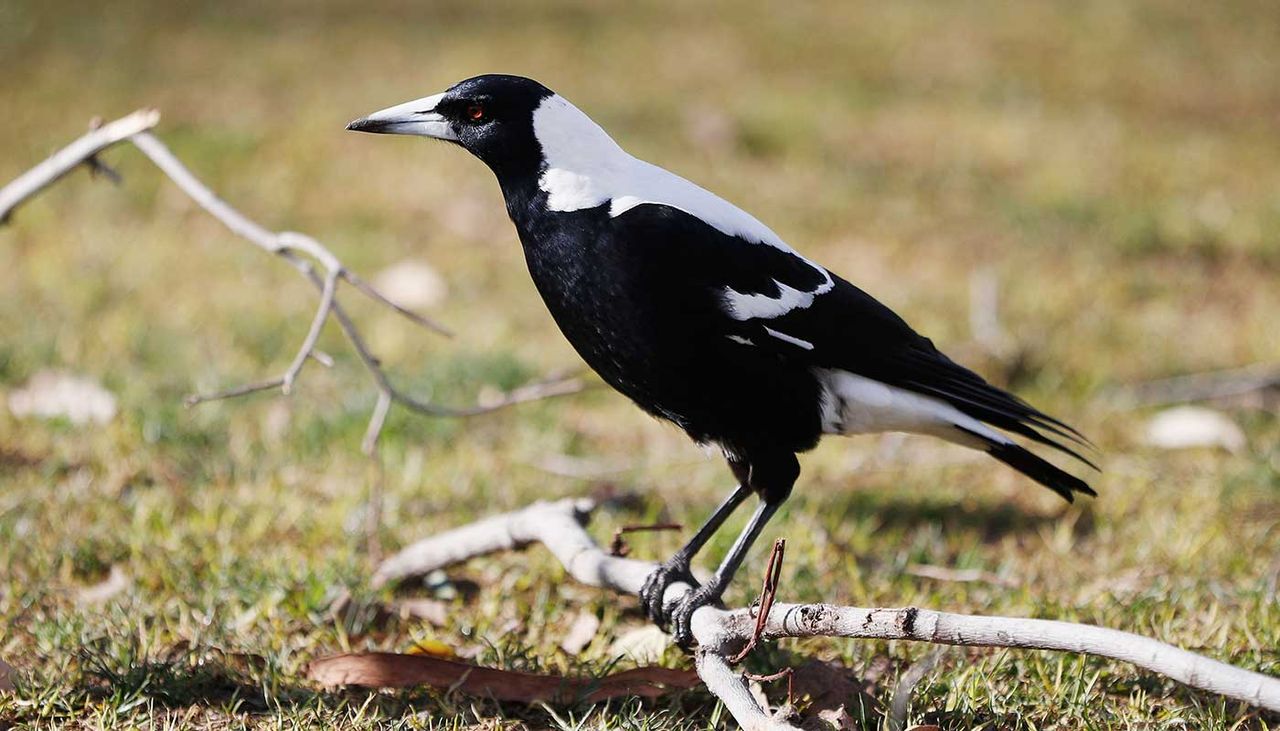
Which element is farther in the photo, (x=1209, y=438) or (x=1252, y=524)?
(x=1209, y=438)

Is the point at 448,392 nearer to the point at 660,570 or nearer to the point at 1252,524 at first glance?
the point at 660,570

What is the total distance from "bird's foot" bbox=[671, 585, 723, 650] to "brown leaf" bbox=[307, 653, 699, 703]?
0.10m

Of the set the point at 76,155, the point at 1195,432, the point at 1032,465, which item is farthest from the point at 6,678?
the point at 1195,432

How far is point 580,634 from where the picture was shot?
80.3 inches

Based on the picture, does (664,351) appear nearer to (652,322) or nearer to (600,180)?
(652,322)

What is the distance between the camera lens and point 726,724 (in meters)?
1.75

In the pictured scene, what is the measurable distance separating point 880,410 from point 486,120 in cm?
78

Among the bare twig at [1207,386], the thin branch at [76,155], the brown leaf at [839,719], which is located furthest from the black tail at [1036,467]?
the thin branch at [76,155]

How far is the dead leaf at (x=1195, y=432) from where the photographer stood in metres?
2.98

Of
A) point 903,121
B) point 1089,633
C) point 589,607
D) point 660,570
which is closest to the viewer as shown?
point 1089,633

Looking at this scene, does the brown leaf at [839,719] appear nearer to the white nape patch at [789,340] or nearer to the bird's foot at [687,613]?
the bird's foot at [687,613]

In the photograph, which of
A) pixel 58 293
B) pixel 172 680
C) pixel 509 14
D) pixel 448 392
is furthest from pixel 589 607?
pixel 509 14

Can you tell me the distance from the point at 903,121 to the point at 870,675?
11.6 ft

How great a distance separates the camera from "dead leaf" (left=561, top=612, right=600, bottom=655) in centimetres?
202
